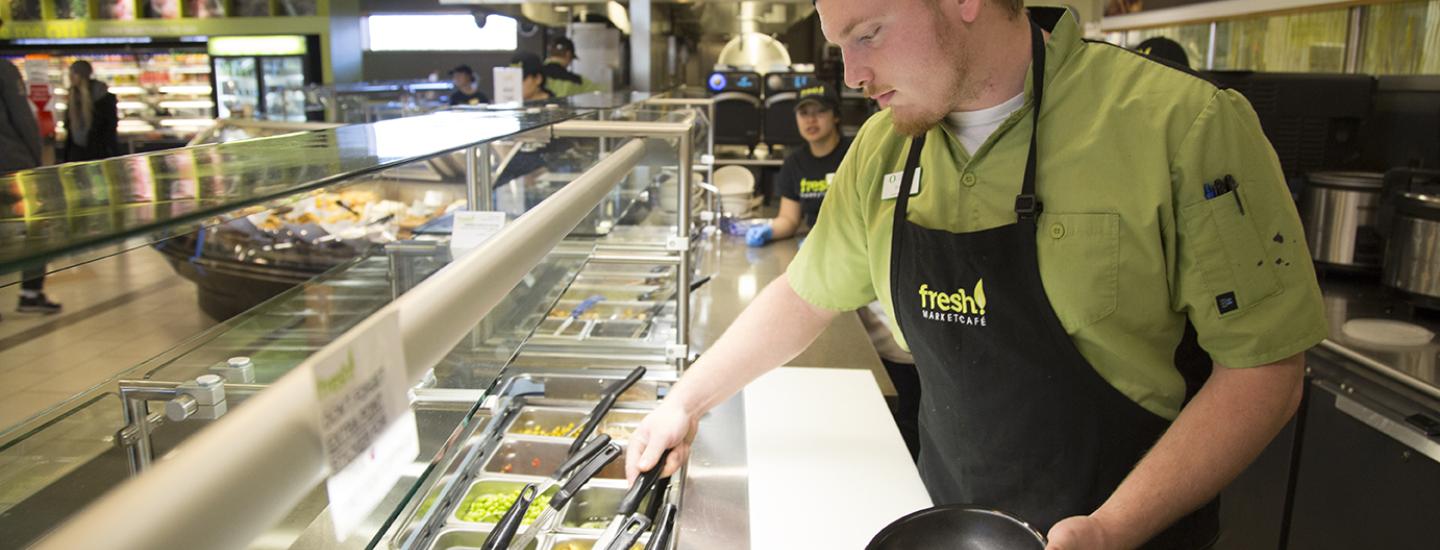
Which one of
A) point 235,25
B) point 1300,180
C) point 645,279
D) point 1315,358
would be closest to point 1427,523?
point 1315,358

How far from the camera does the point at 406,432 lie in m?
0.66

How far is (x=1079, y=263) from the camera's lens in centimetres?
Result: 131

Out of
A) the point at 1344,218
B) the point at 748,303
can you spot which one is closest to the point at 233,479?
the point at 748,303

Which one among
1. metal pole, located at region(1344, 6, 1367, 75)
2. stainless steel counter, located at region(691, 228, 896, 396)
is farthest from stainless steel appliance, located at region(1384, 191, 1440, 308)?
stainless steel counter, located at region(691, 228, 896, 396)

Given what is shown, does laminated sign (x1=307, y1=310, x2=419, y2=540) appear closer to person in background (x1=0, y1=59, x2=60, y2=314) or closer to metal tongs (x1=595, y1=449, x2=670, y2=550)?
metal tongs (x1=595, y1=449, x2=670, y2=550)

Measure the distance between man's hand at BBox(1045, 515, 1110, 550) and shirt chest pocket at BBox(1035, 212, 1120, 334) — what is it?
0.31 meters

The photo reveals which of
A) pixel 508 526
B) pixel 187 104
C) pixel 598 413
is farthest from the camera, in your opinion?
pixel 187 104

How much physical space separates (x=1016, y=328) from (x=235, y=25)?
541 inches

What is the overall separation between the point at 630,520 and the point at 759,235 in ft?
11.2

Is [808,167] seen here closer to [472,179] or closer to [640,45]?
[640,45]

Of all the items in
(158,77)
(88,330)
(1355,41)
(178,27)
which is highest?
(178,27)

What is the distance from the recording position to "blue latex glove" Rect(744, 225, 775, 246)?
15.3 feet

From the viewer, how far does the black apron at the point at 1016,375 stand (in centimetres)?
136

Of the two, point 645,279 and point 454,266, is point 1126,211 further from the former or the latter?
point 645,279
